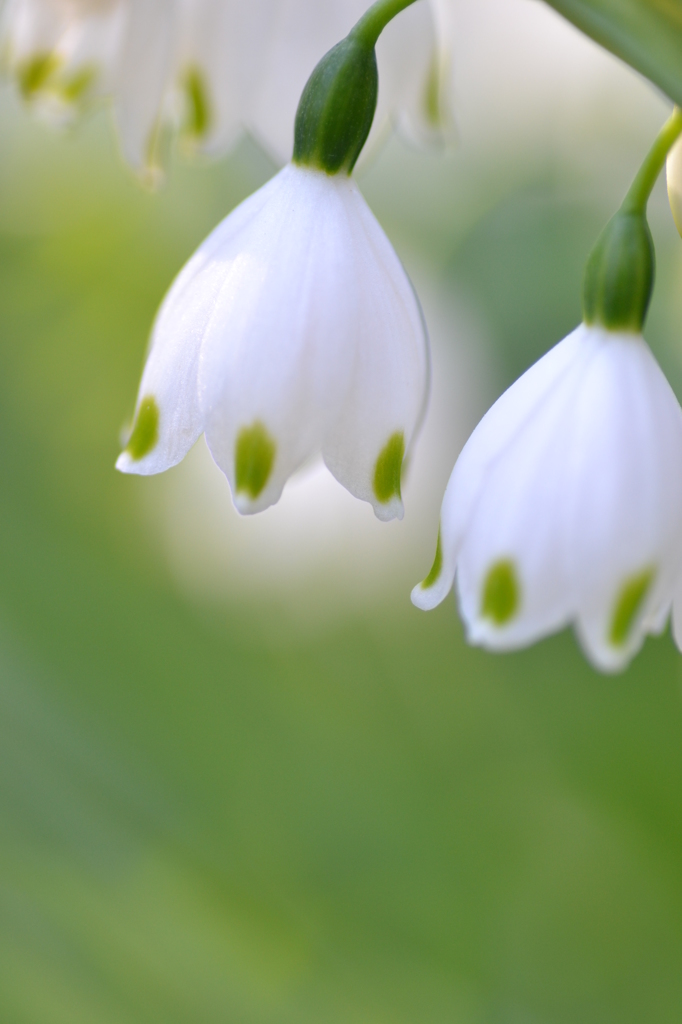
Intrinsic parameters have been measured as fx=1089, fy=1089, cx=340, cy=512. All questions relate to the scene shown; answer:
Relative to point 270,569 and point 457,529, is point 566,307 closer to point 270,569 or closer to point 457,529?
point 270,569

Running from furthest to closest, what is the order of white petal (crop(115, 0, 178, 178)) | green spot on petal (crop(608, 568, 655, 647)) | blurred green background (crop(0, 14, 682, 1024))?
blurred green background (crop(0, 14, 682, 1024)) < white petal (crop(115, 0, 178, 178)) < green spot on petal (crop(608, 568, 655, 647))

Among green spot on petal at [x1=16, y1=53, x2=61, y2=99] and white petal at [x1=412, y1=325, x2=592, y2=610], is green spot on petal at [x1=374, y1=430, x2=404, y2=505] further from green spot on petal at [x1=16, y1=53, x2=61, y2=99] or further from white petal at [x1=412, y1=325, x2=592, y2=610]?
green spot on petal at [x1=16, y1=53, x2=61, y2=99]

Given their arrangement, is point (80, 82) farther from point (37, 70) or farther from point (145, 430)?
point (145, 430)

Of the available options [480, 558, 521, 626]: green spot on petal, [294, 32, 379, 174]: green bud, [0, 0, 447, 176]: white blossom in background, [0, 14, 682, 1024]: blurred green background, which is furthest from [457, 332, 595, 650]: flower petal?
[0, 14, 682, 1024]: blurred green background

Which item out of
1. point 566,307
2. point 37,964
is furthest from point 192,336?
point 566,307

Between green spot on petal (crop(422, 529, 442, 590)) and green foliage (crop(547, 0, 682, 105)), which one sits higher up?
green foliage (crop(547, 0, 682, 105))

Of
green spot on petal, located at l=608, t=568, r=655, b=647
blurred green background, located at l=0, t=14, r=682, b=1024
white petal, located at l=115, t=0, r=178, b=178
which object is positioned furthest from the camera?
blurred green background, located at l=0, t=14, r=682, b=1024
